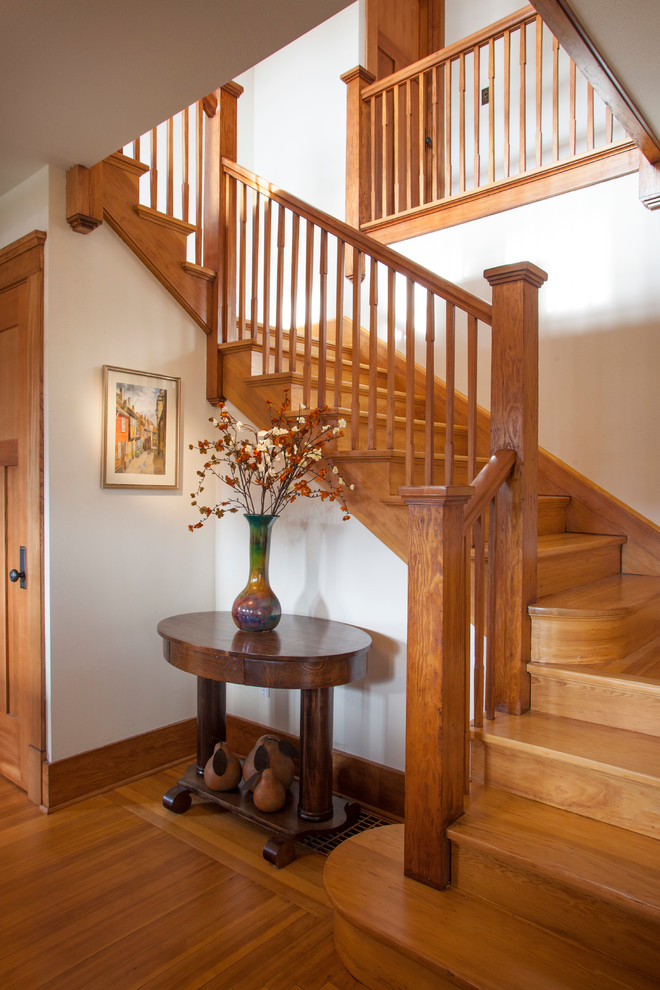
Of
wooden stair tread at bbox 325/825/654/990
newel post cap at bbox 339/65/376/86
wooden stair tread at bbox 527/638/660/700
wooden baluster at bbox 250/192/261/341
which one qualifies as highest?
newel post cap at bbox 339/65/376/86

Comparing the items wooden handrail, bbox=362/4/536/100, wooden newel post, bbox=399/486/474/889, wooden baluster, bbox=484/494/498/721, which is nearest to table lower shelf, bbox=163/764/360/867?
wooden newel post, bbox=399/486/474/889

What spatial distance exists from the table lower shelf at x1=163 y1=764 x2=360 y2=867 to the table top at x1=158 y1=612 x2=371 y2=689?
0.54m

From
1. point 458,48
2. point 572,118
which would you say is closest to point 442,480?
point 572,118

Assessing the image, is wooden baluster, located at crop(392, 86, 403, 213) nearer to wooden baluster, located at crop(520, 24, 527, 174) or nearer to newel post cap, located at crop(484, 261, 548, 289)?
wooden baluster, located at crop(520, 24, 527, 174)

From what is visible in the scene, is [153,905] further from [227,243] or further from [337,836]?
[227,243]

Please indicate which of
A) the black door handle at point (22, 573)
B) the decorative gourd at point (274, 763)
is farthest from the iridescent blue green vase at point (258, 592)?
the black door handle at point (22, 573)

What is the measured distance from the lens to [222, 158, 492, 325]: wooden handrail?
237 centimetres

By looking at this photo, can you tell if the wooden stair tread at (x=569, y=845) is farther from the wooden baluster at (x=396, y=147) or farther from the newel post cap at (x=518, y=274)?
the wooden baluster at (x=396, y=147)

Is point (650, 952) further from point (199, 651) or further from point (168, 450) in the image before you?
point (168, 450)

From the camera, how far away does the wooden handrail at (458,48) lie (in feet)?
11.5

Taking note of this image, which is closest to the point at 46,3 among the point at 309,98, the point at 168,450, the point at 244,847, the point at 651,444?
the point at 168,450

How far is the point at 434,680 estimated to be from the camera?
1.78m

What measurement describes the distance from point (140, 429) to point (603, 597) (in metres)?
2.09

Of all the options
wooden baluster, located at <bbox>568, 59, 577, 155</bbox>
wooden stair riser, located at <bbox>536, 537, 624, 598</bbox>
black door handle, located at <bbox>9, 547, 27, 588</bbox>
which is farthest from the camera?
wooden baluster, located at <bbox>568, 59, 577, 155</bbox>
